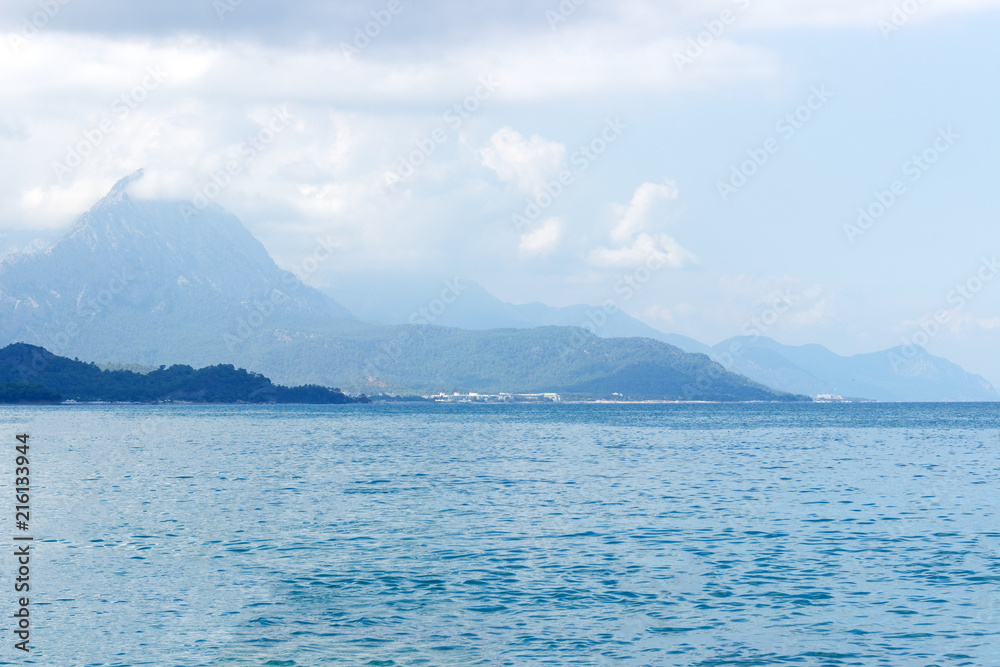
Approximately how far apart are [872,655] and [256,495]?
39.9 metres

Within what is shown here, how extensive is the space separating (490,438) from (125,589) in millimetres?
96934

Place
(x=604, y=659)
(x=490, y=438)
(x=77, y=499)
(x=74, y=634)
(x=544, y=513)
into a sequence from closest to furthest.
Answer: (x=604, y=659) → (x=74, y=634) → (x=544, y=513) → (x=77, y=499) → (x=490, y=438)

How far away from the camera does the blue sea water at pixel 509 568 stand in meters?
24.2

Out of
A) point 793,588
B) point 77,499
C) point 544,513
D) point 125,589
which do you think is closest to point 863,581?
point 793,588

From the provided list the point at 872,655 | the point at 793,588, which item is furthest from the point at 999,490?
the point at 872,655

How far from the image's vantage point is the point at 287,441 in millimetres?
115000

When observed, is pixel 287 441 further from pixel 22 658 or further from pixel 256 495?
pixel 22 658

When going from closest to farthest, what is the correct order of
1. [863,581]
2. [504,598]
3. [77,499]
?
[504,598] → [863,581] → [77,499]

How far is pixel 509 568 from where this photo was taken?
33188 mm

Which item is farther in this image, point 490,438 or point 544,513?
point 490,438

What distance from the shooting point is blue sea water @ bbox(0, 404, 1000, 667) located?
24219 mm

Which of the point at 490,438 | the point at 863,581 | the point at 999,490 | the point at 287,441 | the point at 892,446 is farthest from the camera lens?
the point at 490,438

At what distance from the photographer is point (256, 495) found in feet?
183

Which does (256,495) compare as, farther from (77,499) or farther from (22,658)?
(22,658)
